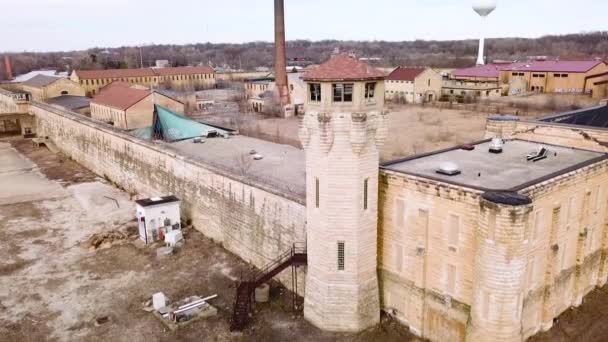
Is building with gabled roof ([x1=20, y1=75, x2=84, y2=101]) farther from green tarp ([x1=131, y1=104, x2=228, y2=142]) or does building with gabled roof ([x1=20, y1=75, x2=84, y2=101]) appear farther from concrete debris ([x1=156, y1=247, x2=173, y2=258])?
concrete debris ([x1=156, y1=247, x2=173, y2=258])

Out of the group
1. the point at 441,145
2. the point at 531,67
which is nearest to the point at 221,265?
the point at 441,145

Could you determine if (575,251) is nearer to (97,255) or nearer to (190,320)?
(190,320)

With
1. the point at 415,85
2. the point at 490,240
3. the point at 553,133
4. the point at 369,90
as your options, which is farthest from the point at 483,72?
the point at 490,240

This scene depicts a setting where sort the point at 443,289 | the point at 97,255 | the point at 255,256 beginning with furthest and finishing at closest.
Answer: the point at 97,255 < the point at 255,256 < the point at 443,289

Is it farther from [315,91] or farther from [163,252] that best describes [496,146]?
[163,252]

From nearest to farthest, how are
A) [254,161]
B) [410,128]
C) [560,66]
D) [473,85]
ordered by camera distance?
[254,161] < [410,128] < [560,66] < [473,85]

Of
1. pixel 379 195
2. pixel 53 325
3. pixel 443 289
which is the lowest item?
pixel 53 325

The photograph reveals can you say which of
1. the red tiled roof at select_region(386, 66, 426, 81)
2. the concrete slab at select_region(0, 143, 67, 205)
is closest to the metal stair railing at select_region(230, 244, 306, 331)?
the concrete slab at select_region(0, 143, 67, 205)
